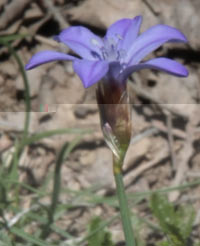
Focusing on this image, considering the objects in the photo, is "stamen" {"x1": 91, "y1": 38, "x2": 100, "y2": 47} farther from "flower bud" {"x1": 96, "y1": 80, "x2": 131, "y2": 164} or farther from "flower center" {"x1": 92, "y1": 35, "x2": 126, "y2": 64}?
"flower bud" {"x1": 96, "y1": 80, "x2": 131, "y2": 164}

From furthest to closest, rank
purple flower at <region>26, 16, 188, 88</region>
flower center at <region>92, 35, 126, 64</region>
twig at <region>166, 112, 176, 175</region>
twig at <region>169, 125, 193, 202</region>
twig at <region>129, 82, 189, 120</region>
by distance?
1. twig at <region>129, 82, 189, 120</region>
2. twig at <region>166, 112, 176, 175</region>
3. twig at <region>169, 125, 193, 202</region>
4. flower center at <region>92, 35, 126, 64</region>
5. purple flower at <region>26, 16, 188, 88</region>

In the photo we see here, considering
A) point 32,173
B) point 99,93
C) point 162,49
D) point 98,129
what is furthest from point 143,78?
point 99,93

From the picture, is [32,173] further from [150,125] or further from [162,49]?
[162,49]

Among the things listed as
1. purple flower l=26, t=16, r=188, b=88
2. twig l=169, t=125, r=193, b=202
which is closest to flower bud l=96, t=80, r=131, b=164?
purple flower l=26, t=16, r=188, b=88

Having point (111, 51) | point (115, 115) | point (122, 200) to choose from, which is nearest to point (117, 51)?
point (111, 51)

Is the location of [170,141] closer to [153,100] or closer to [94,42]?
[153,100]

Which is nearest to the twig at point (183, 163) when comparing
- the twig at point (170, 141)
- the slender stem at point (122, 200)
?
the twig at point (170, 141)

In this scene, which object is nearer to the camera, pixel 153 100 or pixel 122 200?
pixel 122 200

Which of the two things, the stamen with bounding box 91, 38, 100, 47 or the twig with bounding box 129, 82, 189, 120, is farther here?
the twig with bounding box 129, 82, 189, 120

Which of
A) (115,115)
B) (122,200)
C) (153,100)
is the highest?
(115,115)
